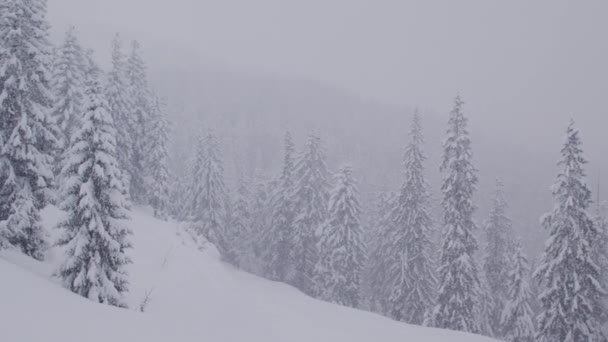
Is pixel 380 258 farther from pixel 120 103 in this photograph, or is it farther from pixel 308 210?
pixel 120 103

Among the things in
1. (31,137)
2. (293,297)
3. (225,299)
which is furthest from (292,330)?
(31,137)

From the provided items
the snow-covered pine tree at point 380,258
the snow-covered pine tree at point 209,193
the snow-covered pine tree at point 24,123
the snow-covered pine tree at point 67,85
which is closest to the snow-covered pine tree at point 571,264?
the snow-covered pine tree at point 380,258

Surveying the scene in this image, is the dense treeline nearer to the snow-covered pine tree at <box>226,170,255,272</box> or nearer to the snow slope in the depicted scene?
the snow-covered pine tree at <box>226,170,255,272</box>

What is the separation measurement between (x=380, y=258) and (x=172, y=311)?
33424 millimetres

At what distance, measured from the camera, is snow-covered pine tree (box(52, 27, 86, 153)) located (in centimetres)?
2911

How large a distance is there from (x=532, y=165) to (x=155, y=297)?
21006 cm

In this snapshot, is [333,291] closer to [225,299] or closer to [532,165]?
[225,299]

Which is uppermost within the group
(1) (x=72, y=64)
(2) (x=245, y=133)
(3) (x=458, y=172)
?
(2) (x=245, y=133)

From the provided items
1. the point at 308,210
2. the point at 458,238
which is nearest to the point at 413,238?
the point at 458,238

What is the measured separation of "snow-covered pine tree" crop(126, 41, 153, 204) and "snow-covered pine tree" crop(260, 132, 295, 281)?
1276cm

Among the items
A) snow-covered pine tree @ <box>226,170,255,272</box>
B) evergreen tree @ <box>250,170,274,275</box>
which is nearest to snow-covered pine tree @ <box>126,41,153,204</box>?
snow-covered pine tree @ <box>226,170,255,272</box>

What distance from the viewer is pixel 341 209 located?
35031mm

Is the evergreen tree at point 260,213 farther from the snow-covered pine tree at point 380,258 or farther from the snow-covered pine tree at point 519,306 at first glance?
the snow-covered pine tree at point 519,306

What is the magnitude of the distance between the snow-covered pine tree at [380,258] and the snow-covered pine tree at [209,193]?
52.1 feet
